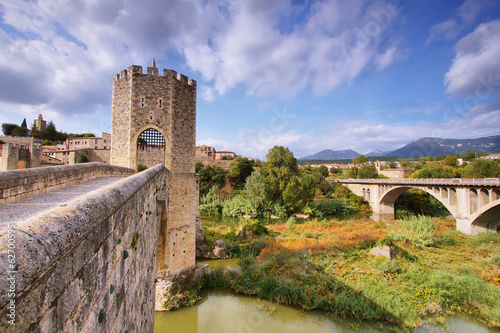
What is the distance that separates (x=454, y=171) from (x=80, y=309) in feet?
191

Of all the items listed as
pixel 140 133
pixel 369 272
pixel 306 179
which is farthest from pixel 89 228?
pixel 306 179

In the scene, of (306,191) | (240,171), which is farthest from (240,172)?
(306,191)

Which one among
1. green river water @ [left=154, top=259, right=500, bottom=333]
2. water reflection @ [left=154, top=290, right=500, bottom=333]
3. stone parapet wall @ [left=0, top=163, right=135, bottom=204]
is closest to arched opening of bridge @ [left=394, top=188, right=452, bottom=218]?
water reflection @ [left=154, top=290, right=500, bottom=333]

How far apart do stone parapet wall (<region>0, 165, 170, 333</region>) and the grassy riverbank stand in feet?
29.2

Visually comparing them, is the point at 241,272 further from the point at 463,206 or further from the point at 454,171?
the point at 454,171

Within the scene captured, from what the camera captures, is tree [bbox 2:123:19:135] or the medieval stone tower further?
tree [bbox 2:123:19:135]

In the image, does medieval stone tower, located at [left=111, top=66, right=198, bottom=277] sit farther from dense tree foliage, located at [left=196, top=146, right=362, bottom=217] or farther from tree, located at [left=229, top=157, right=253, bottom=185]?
tree, located at [left=229, top=157, right=253, bottom=185]

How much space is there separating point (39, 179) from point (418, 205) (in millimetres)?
41128

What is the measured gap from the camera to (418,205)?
3391 centimetres

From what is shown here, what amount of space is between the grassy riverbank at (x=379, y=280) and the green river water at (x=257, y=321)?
332 millimetres

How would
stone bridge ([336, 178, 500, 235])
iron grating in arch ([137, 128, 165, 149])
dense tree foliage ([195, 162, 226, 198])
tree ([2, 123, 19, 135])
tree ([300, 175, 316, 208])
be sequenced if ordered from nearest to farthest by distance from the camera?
1. iron grating in arch ([137, 128, 165, 149])
2. stone bridge ([336, 178, 500, 235])
3. tree ([300, 175, 316, 208])
4. dense tree foliage ([195, 162, 226, 198])
5. tree ([2, 123, 19, 135])

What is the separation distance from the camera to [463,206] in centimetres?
1998

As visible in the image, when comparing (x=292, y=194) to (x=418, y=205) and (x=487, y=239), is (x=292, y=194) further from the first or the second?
(x=418, y=205)

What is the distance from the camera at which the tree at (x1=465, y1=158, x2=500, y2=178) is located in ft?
116
